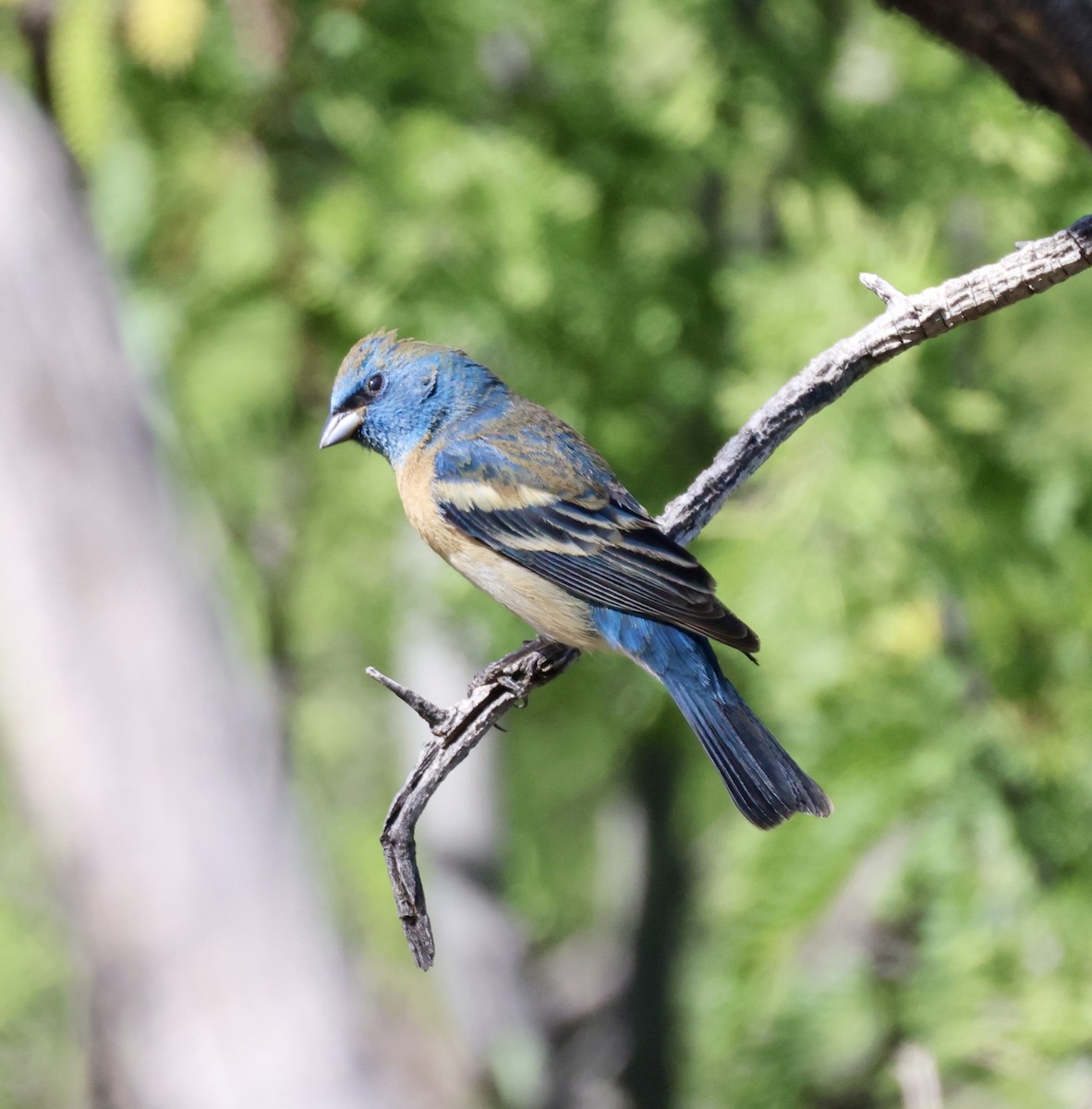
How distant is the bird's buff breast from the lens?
2.97 meters

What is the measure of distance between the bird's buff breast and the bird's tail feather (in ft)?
0.41

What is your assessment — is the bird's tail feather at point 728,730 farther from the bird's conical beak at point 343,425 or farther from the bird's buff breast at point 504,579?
the bird's conical beak at point 343,425

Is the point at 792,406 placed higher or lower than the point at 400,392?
lower

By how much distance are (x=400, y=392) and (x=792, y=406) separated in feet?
4.71

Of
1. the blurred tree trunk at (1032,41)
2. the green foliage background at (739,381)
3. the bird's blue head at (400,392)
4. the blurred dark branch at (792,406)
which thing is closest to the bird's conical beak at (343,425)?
the bird's blue head at (400,392)

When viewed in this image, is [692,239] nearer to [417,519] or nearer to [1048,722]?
[1048,722]

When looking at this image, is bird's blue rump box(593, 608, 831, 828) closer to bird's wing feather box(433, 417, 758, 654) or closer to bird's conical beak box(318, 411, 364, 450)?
bird's wing feather box(433, 417, 758, 654)

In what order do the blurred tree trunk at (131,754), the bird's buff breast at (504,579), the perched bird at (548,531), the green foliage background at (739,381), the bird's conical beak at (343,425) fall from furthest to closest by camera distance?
the blurred tree trunk at (131,754) < the green foliage background at (739,381) < the bird's conical beak at (343,425) < the bird's buff breast at (504,579) < the perched bird at (548,531)

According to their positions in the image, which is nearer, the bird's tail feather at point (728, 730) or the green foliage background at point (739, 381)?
the bird's tail feather at point (728, 730)

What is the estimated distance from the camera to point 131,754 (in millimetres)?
Result: 4469

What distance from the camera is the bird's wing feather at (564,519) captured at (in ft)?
9.12

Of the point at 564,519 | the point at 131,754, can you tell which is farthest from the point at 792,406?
the point at 131,754

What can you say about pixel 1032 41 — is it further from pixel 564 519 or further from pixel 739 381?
pixel 739 381

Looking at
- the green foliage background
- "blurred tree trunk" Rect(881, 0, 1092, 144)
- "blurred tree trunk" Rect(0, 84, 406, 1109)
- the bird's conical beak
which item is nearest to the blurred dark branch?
"blurred tree trunk" Rect(881, 0, 1092, 144)
